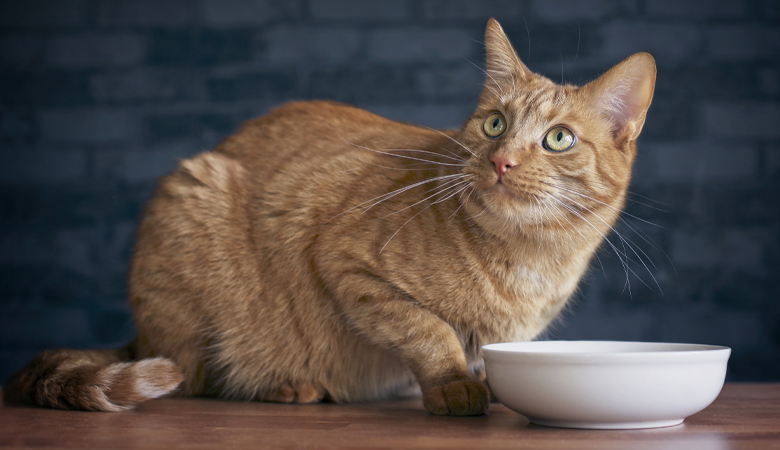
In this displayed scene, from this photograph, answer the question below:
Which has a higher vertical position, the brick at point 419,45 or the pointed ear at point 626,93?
the brick at point 419,45

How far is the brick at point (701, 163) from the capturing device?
2.88 m

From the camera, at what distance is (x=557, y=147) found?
147cm

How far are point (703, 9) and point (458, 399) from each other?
7.43ft

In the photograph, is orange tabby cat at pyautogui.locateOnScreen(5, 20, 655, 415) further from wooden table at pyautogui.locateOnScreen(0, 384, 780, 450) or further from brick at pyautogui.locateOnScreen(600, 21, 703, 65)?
brick at pyautogui.locateOnScreen(600, 21, 703, 65)

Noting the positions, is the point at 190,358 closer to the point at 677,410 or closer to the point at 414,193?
the point at 414,193

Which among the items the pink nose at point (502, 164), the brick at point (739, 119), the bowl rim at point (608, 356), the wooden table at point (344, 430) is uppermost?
the brick at point (739, 119)

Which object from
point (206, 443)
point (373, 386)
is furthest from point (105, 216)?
point (206, 443)

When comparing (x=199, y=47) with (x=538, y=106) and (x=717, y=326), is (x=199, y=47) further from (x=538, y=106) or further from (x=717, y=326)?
(x=717, y=326)

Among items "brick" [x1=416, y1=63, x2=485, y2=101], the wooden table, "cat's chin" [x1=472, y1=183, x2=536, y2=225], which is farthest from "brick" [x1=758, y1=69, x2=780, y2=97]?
"cat's chin" [x1=472, y1=183, x2=536, y2=225]

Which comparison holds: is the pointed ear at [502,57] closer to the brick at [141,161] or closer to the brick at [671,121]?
the brick at [671,121]

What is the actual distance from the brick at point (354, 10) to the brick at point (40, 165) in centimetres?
112

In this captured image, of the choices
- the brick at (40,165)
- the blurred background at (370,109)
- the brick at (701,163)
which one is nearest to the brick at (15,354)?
the blurred background at (370,109)

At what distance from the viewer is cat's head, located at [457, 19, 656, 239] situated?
55.4 inches

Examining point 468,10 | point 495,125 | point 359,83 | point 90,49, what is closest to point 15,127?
point 90,49
